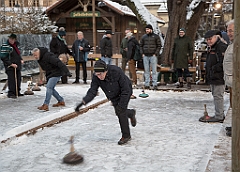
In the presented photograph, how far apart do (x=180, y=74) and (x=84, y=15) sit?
18.5 m

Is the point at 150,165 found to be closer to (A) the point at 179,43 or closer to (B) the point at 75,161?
(B) the point at 75,161

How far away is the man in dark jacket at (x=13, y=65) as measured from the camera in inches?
355

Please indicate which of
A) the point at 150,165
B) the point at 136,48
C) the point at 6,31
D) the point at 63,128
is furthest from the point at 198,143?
the point at 6,31

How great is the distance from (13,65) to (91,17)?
20.5m

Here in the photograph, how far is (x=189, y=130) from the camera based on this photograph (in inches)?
251

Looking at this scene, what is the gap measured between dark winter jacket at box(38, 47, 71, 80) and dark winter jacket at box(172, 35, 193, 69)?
13.0ft

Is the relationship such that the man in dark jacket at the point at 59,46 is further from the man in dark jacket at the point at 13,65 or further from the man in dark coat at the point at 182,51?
the man in dark coat at the point at 182,51

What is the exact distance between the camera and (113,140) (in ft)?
19.0

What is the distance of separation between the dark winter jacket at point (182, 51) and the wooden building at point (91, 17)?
15600 mm

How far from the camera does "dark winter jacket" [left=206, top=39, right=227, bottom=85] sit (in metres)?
6.40

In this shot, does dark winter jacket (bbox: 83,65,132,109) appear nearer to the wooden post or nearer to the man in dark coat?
the wooden post

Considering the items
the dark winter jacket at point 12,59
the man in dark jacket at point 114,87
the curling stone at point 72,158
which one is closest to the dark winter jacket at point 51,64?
the dark winter jacket at point 12,59

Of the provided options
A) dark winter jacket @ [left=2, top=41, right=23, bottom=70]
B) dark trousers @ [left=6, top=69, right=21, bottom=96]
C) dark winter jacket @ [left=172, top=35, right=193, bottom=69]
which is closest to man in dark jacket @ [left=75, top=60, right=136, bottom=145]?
dark winter jacket @ [left=2, top=41, right=23, bottom=70]

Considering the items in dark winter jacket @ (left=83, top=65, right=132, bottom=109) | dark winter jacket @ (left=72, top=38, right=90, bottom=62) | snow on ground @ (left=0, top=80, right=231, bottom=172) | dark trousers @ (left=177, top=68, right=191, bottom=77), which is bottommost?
snow on ground @ (left=0, top=80, right=231, bottom=172)
